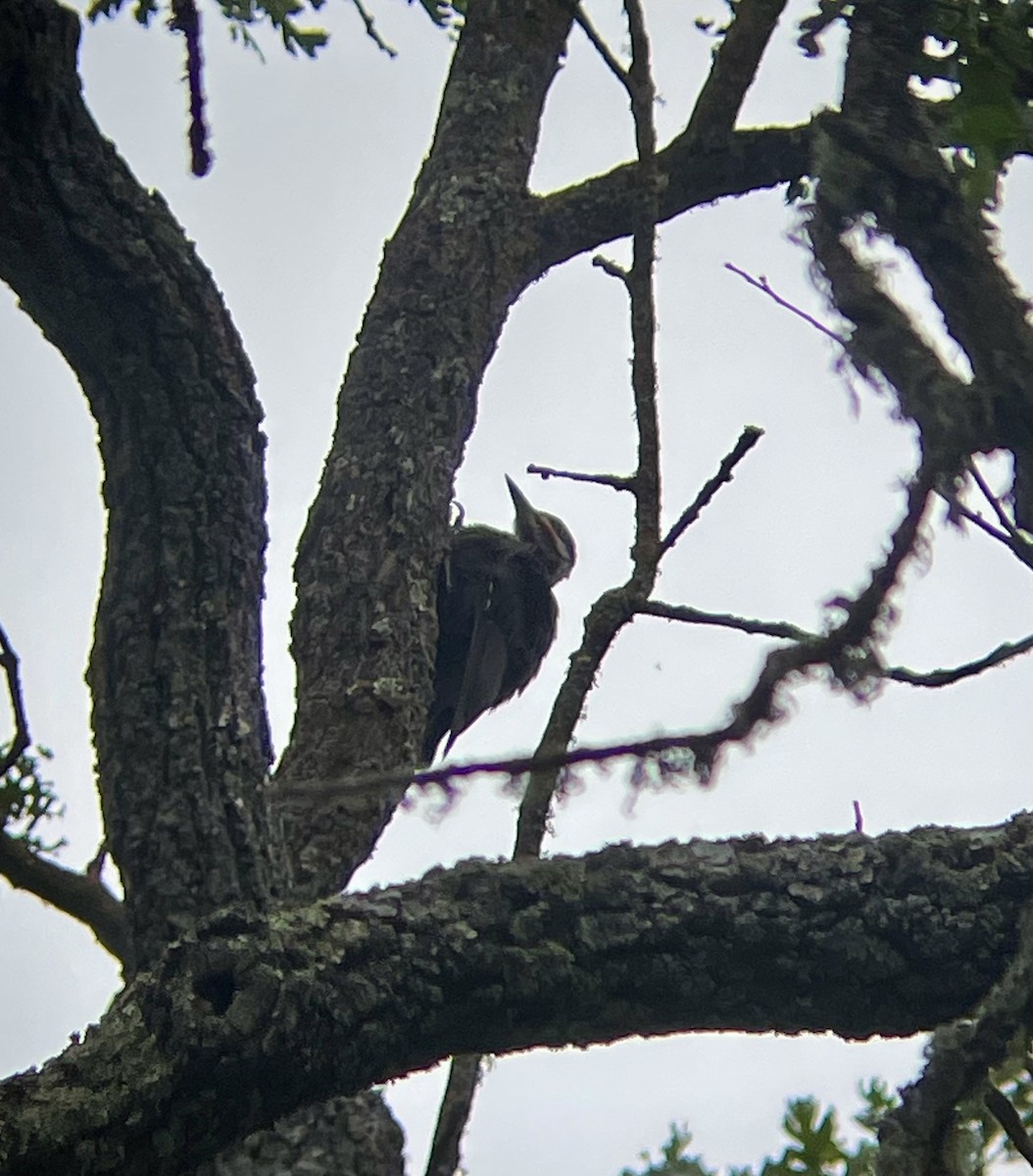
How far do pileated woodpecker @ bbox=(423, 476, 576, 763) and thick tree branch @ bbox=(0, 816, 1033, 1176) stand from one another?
2790mm

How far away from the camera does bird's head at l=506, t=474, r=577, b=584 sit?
620 cm

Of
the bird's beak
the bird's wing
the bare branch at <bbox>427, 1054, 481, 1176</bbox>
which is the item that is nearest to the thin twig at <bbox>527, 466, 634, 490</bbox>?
the bare branch at <bbox>427, 1054, 481, 1176</bbox>

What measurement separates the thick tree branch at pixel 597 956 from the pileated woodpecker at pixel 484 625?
2790 millimetres

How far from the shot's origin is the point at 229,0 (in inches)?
191

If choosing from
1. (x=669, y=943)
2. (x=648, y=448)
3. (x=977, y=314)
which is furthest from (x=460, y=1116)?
(x=977, y=314)

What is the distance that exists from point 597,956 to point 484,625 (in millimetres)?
2999

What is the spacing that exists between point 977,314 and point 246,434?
1.22m

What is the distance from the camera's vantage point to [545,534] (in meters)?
6.32

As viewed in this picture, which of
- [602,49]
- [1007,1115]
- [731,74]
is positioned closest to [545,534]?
[731,74]

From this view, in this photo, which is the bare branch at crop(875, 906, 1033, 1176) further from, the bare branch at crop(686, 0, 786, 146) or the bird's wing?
the bird's wing

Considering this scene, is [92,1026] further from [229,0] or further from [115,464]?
[229,0]

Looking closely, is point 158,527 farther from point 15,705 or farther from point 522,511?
point 522,511

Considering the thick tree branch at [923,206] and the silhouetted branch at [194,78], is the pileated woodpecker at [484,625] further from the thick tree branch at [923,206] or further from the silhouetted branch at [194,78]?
the thick tree branch at [923,206]

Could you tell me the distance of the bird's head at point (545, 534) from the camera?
6.20 m
